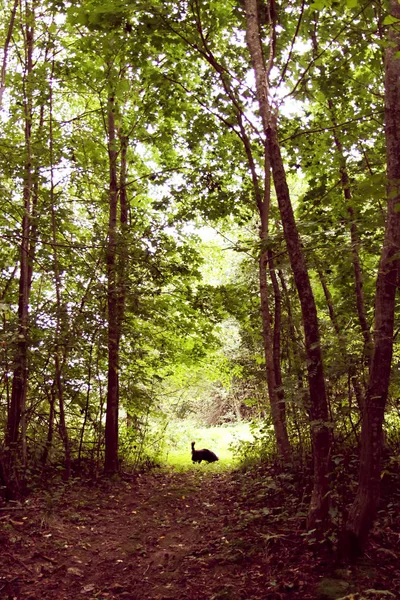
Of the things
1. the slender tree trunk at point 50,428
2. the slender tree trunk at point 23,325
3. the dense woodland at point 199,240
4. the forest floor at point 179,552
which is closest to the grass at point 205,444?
the dense woodland at point 199,240

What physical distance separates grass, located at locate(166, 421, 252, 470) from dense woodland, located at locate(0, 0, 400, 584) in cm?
120

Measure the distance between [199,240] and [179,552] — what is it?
7788 millimetres

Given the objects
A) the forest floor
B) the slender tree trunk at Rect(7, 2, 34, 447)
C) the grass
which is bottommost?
the grass

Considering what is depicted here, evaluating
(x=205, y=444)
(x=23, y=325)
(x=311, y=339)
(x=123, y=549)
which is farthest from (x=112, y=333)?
(x=205, y=444)

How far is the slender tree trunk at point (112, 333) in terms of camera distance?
8.48 meters

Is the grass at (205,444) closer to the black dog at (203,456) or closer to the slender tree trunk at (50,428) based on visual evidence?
the black dog at (203,456)

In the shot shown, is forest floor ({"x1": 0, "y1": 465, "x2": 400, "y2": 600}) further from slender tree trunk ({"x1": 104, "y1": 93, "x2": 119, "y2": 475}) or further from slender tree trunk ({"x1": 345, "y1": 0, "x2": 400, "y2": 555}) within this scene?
slender tree trunk ({"x1": 104, "y1": 93, "x2": 119, "y2": 475})

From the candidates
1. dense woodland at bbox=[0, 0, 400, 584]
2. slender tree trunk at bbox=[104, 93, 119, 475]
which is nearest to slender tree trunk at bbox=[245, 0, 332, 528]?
dense woodland at bbox=[0, 0, 400, 584]

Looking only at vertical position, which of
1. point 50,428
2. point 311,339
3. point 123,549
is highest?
point 311,339

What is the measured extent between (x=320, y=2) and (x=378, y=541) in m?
4.64

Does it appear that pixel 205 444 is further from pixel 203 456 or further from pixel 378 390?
pixel 378 390

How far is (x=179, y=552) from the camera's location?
5414 millimetres

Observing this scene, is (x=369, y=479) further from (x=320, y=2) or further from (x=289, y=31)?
(x=289, y=31)

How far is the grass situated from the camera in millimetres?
11688
